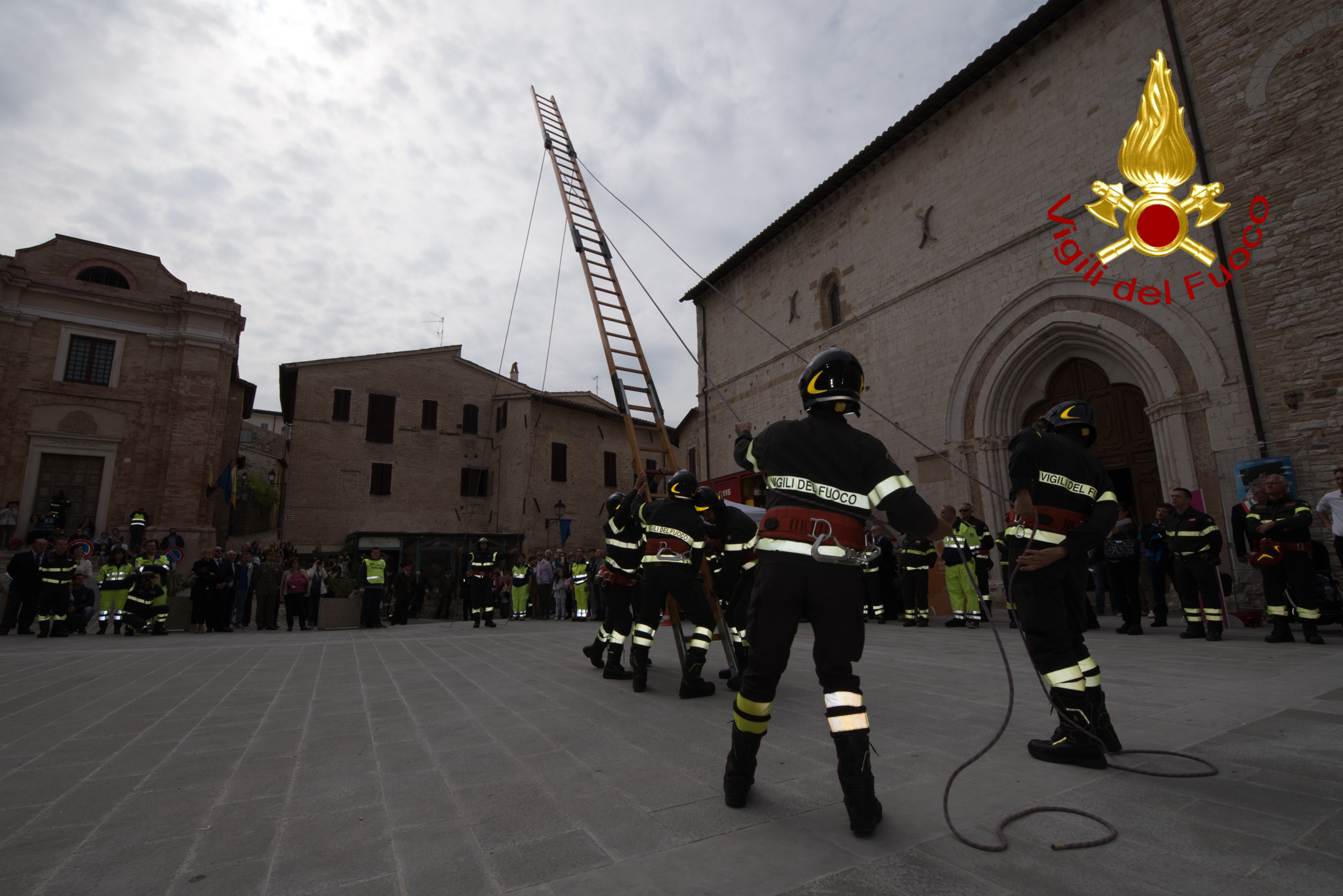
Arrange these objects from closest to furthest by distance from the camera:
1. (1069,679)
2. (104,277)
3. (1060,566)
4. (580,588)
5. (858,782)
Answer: (858,782)
(1069,679)
(1060,566)
(580,588)
(104,277)

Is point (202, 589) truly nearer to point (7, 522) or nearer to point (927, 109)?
point (7, 522)

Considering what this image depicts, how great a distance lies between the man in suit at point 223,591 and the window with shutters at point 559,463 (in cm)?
1627

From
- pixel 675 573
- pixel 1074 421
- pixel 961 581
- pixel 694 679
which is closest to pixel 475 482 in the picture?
pixel 961 581

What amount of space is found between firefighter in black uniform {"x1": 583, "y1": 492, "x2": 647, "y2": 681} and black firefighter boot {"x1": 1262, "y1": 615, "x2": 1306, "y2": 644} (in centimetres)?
705

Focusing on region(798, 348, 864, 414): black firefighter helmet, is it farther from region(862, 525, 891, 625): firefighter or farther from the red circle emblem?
the red circle emblem

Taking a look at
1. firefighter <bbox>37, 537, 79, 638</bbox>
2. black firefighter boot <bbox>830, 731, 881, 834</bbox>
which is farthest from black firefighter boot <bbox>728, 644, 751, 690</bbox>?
firefighter <bbox>37, 537, 79, 638</bbox>

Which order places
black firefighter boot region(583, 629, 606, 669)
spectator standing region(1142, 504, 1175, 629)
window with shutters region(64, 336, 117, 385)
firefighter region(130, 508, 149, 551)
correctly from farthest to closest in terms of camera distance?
window with shutters region(64, 336, 117, 385) < firefighter region(130, 508, 149, 551) < spectator standing region(1142, 504, 1175, 629) < black firefighter boot region(583, 629, 606, 669)

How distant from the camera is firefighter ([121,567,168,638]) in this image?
12891mm

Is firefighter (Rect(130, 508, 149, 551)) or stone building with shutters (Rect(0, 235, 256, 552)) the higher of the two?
stone building with shutters (Rect(0, 235, 256, 552))

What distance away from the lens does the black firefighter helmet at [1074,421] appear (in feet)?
13.1

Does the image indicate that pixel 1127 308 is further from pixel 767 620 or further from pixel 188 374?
pixel 188 374

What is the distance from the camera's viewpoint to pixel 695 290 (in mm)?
26656

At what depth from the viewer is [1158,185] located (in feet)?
38.8

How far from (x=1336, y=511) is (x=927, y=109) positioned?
12.8 metres
